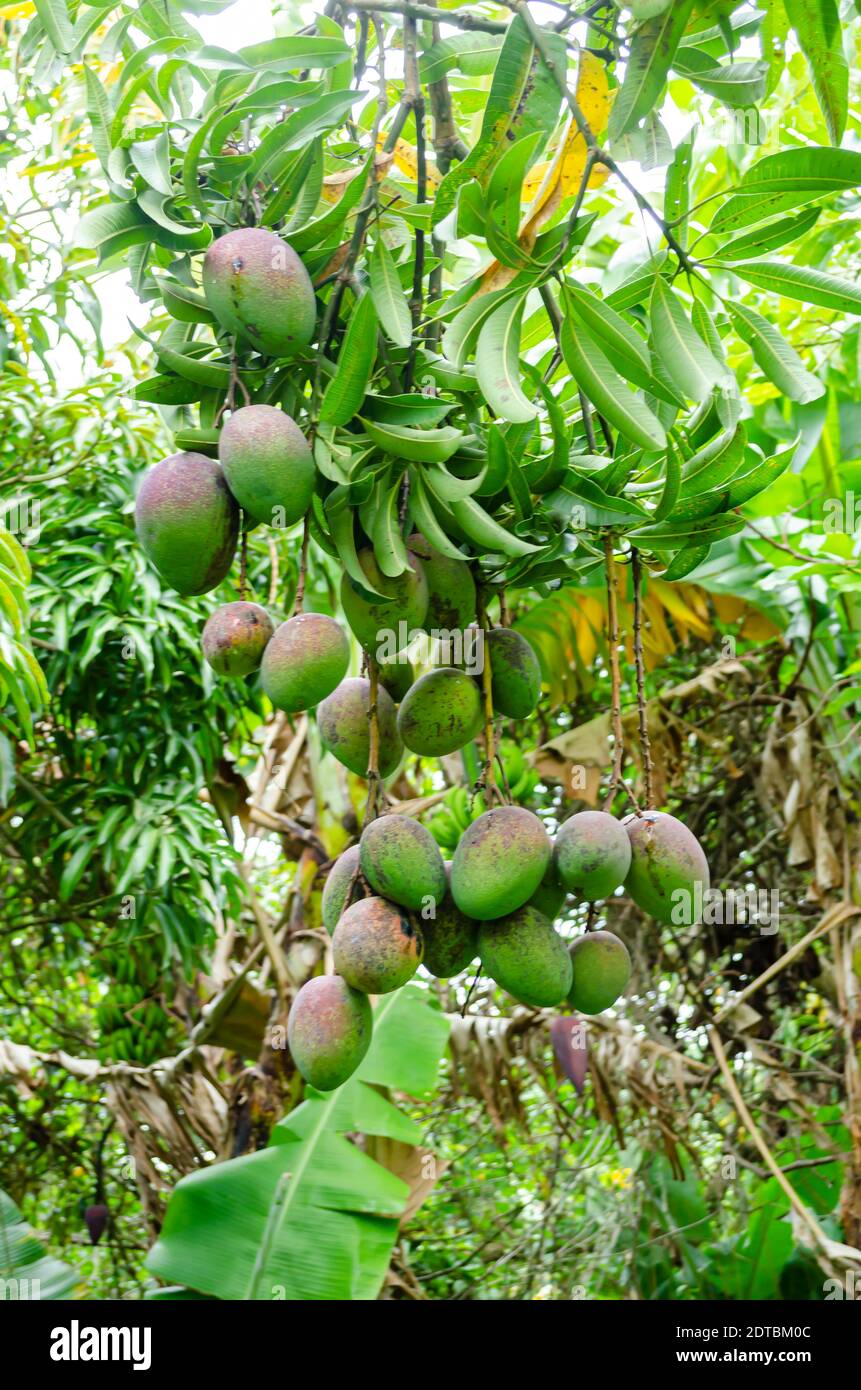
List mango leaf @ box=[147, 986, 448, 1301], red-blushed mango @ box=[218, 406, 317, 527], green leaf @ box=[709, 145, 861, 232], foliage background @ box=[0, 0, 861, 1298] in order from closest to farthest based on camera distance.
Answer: red-blushed mango @ box=[218, 406, 317, 527] < green leaf @ box=[709, 145, 861, 232] < mango leaf @ box=[147, 986, 448, 1301] < foliage background @ box=[0, 0, 861, 1298]

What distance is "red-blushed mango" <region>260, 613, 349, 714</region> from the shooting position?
0.77 metres

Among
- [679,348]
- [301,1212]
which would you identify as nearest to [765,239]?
[679,348]

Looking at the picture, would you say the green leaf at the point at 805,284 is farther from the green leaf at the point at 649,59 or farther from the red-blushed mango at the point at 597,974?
the red-blushed mango at the point at 597,974

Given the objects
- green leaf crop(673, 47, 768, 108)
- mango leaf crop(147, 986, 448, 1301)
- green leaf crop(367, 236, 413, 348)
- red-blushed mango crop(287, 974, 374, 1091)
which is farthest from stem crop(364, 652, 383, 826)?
mango leaf crop(147, 986, 448, 1301)

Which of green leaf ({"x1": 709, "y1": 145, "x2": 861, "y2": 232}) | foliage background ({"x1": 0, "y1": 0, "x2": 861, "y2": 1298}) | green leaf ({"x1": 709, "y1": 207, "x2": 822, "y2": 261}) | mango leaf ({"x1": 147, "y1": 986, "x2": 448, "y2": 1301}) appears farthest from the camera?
foliage background ({"x1": 0, "y1": 0, "x2": 861, "y2": 1298})

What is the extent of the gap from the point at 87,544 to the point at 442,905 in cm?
183

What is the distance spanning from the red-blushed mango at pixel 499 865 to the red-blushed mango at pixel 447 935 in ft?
0.12

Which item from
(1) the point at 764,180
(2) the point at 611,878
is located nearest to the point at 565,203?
(1) the point at 764,180

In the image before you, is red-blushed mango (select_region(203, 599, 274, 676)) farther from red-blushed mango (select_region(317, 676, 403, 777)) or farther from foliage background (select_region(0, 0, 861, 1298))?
foliage background (select_region(0, 0, 861, 1298))

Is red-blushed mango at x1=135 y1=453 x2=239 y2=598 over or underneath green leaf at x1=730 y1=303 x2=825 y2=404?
underneath

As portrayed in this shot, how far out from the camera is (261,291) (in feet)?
2.37

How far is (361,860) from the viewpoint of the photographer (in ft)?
2.69

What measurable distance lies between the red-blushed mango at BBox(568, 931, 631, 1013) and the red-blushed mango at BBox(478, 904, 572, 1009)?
4 cm
